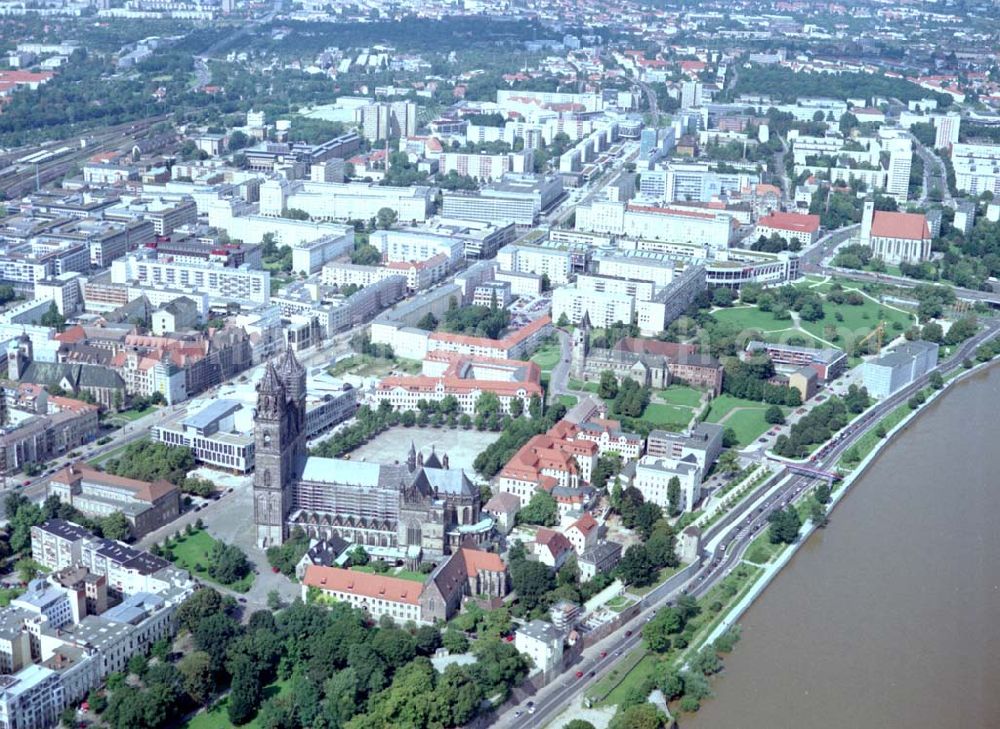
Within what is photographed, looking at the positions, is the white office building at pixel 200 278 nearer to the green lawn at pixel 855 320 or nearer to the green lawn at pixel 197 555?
the green lawn at pixel 197 555

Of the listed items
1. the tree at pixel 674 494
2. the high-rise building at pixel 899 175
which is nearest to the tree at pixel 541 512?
the tree at pixel 674 494

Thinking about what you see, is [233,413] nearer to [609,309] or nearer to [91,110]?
[609,309]

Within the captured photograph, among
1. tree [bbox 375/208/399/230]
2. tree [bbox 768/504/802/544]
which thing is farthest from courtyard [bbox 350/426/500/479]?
tree [bbox 375/208/399/230]

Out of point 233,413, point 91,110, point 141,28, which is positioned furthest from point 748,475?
point 141,28

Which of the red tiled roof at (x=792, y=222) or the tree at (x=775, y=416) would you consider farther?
the red tiled roof at (x=792, y=222)

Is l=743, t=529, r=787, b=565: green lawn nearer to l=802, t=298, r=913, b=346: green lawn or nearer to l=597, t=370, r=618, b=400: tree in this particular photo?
l=597, t=370, r=618, b=400: tree

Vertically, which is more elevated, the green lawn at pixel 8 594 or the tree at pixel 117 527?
the tree at pixel 117 527
